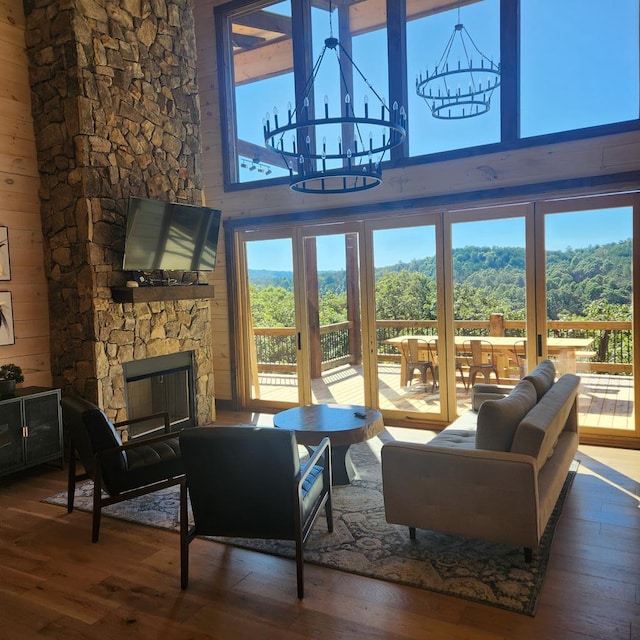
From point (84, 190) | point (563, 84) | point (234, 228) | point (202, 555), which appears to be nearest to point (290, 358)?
point (234, 228)

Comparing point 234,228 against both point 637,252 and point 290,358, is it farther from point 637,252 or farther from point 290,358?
point 637,252

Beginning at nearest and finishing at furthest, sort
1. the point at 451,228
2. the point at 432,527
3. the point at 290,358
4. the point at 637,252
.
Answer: the point at 432,527 < the point at 637,252 < the point at 451,228 < the point at 290,358

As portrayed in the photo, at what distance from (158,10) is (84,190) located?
7.28 feet

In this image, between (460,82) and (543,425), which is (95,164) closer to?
(460,82)

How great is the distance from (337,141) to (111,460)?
3780 millimetres

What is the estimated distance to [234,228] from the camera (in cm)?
687

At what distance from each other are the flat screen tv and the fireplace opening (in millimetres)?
1001

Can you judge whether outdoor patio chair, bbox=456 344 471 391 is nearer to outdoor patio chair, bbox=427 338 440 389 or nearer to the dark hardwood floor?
outdoor patio chair, bbox=427 338 440 389

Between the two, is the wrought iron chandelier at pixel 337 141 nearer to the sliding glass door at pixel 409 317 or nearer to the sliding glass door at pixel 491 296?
the sliding glass door at pixel 409 317

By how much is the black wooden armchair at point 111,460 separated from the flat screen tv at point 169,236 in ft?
5.87

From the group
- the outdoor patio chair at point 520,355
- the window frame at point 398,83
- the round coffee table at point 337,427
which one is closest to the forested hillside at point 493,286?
the outdoor patio chair at point 520,355

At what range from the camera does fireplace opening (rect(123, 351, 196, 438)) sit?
550cm

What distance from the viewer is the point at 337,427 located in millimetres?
4059

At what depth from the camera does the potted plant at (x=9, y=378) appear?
4496 millimetres
